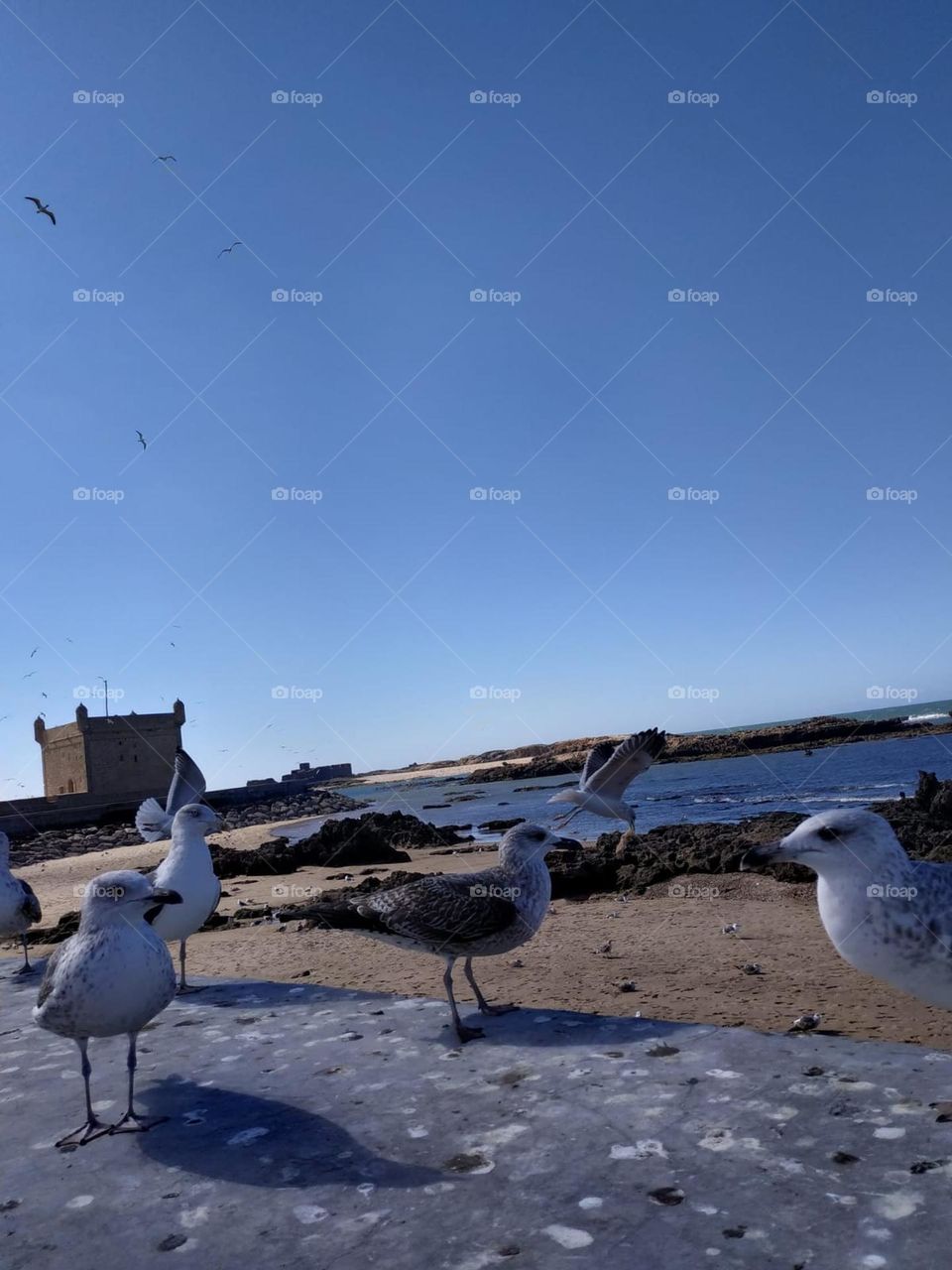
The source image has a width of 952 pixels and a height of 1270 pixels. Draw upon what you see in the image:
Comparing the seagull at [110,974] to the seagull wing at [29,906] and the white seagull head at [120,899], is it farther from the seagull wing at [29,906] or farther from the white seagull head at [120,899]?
the seagull wing at [29,906]

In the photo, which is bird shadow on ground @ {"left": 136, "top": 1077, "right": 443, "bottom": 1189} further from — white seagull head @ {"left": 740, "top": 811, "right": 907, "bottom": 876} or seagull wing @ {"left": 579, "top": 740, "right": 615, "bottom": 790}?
seagull wing @ {"left": 579, "top": 740, "right": 615, "bottom": 790}

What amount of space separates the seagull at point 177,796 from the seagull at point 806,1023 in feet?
26.7

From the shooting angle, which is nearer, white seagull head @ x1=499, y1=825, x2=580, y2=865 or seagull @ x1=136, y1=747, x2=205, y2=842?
white seagull head @ x1=499, y1=825, x2=580, y2=865

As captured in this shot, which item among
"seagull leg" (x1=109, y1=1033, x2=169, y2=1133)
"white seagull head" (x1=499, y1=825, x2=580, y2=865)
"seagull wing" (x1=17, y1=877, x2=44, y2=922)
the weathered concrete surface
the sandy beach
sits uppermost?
"white seagull head" (x1=499, y1=825, x2=580, y2=865)

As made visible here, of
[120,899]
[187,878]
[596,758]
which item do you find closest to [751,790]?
[596,758]

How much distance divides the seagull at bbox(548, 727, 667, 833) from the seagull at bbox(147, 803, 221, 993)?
622 cm

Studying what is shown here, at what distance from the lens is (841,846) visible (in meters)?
3.37

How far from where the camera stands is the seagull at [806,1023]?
5.09 metres

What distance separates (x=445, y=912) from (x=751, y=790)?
3186 centimetres

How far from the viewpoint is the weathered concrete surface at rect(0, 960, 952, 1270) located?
7.47 feet

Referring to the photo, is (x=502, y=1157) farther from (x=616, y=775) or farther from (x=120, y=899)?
(x=616, y=775)

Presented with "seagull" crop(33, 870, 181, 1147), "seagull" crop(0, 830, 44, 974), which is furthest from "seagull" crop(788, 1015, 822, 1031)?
"seagull" crop(0, 830, 44, 974)

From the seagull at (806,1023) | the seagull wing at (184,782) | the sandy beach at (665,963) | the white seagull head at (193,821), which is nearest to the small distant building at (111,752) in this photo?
the seagull wing at (184,782)

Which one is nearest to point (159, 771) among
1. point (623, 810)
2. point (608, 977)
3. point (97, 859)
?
point (97, 859)
